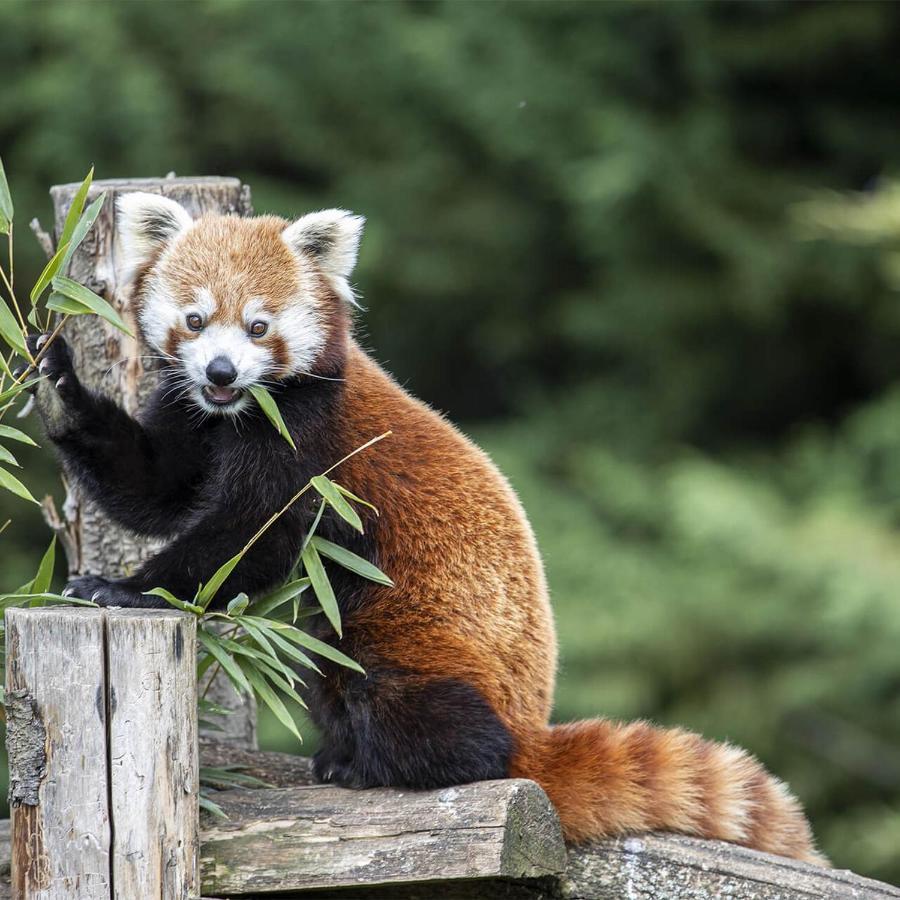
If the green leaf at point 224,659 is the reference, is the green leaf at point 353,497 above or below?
above

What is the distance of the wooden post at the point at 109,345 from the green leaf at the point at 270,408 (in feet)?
1.99

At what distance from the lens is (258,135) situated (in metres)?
8.03

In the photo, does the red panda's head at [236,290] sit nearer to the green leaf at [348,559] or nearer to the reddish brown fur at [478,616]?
the reddish brown fur at [478,616]

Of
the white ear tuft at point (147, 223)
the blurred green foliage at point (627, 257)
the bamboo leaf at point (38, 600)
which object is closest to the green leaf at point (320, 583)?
the bamboo leaf at point (38, 600)

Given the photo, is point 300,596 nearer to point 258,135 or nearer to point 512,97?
point 512,97

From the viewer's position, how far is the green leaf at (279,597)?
2.55 m

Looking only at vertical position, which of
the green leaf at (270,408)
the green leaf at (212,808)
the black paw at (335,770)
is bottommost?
the green leaf at (212,808)

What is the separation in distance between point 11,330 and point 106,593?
1.67 ft

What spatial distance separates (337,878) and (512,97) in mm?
5265

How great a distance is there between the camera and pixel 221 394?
262 centimetres

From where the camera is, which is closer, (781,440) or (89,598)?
(89,598)

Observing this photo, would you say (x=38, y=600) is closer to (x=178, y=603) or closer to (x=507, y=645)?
(x=178, y=603)

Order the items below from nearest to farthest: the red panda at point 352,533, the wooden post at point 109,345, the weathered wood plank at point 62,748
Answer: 1. the weathered wood plank at point 62,748
2. the red panda at point 352,533
3. the wooden post at point 109,345

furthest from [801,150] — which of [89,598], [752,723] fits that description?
[89,598]
